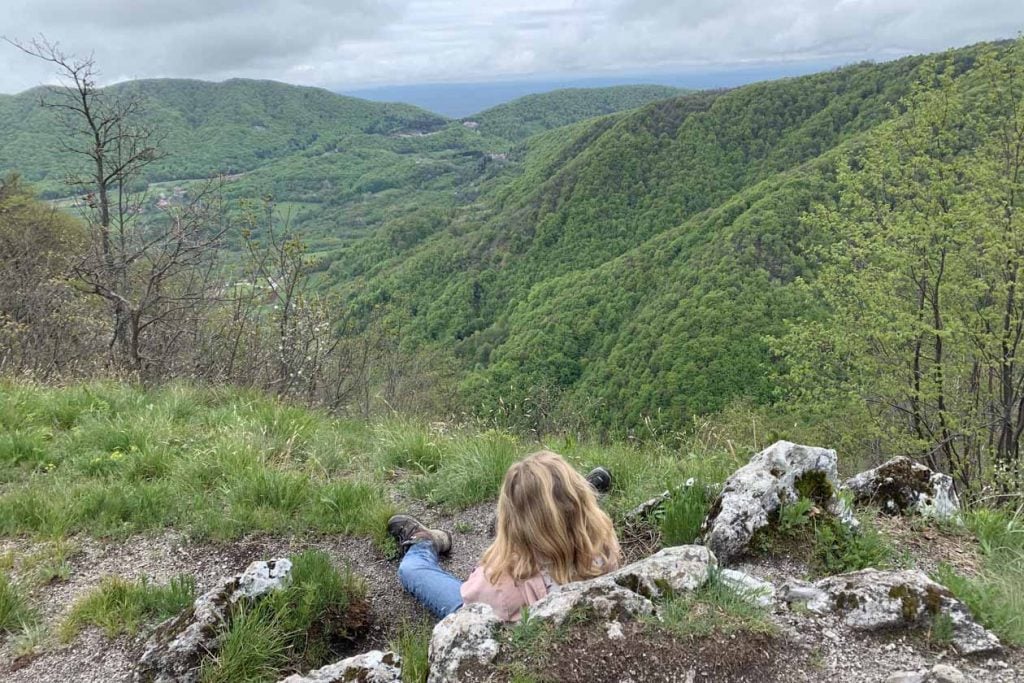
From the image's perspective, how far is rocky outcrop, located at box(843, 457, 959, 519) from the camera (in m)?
3.88

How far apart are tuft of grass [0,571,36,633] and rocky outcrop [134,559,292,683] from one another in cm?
85

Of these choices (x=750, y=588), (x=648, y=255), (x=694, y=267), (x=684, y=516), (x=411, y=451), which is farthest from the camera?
(x=648, y=255)

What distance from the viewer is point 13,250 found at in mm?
13820

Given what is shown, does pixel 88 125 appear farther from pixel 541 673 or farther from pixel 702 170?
pixel 702 170

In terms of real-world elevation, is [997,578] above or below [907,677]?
below

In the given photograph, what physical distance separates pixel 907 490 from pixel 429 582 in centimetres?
310

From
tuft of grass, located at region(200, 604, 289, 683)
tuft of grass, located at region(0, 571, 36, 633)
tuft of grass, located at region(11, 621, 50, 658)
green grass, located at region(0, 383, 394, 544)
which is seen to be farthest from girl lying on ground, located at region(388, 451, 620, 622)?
tuft of grass, located at region(0, 571, 36, 633)

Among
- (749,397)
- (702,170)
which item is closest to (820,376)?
(749,397)

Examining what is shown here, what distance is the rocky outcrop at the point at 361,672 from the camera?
104 inches

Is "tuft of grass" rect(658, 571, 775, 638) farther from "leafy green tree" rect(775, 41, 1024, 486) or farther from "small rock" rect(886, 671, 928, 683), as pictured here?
"leafy green tree" rect(775, 41, 1024, 486)

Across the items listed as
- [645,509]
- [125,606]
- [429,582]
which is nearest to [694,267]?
[645,509]

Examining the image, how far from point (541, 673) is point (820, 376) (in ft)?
53.9

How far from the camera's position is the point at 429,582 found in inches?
139

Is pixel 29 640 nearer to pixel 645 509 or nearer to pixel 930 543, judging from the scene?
pixel 645 509
